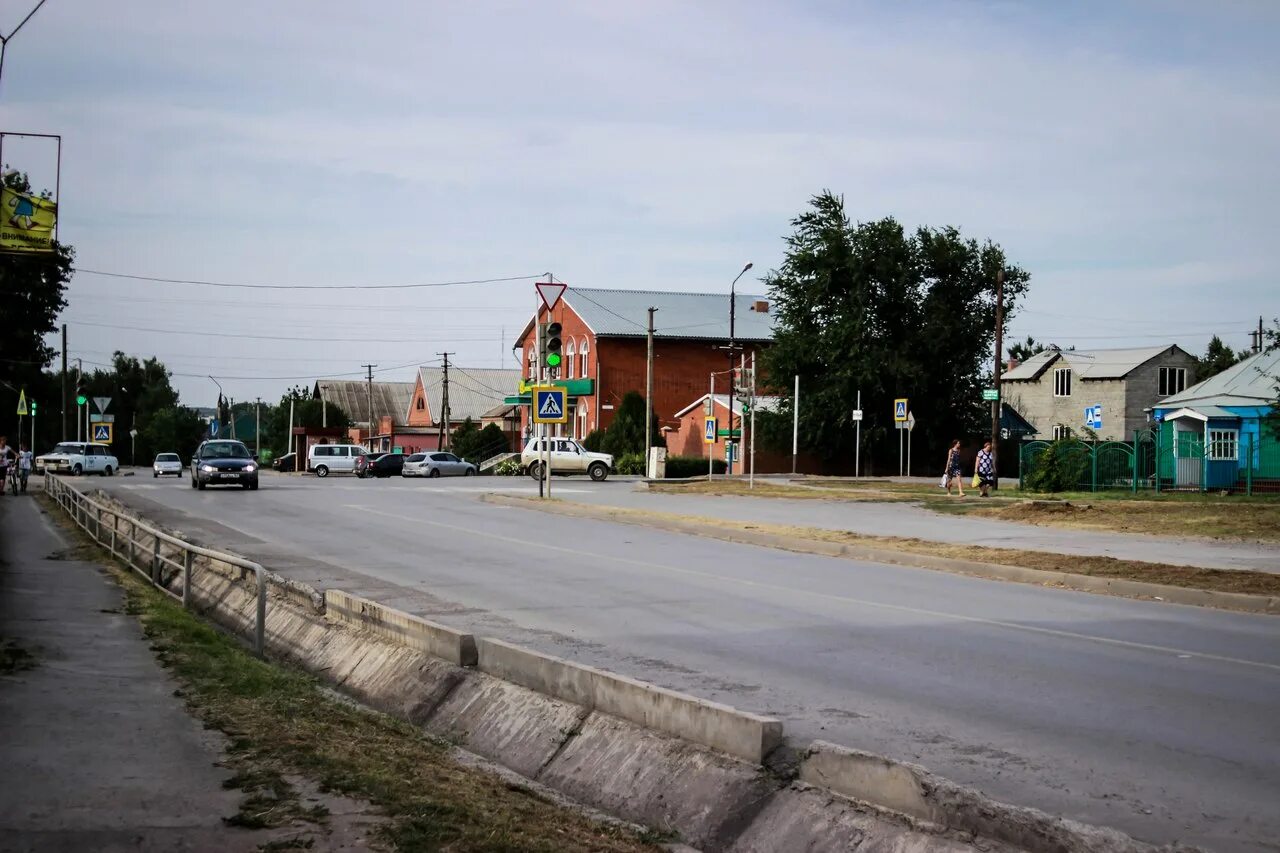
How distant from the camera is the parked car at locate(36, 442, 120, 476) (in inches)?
2422

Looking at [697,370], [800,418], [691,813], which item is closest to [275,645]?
[691,813]

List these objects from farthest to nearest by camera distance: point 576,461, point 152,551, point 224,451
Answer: point 576,461
point 224,451
point 152,551

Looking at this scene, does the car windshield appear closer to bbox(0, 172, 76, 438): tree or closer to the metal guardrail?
the metal guardrail

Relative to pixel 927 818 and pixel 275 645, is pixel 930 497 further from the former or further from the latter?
pixel 927 818

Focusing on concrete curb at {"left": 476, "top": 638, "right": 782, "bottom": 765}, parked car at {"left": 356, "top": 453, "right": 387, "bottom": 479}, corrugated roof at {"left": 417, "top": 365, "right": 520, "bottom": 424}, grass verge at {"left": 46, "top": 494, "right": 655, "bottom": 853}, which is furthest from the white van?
concrete curb at {"left": 476, "top": 638, "right": 782, "bottom": 765}

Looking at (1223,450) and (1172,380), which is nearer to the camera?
(1223,450)

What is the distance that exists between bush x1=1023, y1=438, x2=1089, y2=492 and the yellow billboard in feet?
99.0

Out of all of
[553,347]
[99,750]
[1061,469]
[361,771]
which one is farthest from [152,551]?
[1061,469]

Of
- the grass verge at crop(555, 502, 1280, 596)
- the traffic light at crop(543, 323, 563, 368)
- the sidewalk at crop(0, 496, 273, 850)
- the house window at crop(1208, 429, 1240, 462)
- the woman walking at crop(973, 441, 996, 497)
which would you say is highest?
the traffic light at crop(543, 323, 563, 368)

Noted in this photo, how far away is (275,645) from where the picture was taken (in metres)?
11.3

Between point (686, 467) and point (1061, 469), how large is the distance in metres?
25.9

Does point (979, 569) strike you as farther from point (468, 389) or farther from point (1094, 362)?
point (468, 389)

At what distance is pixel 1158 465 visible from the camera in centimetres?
3819

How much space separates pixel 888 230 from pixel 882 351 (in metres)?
6.45
